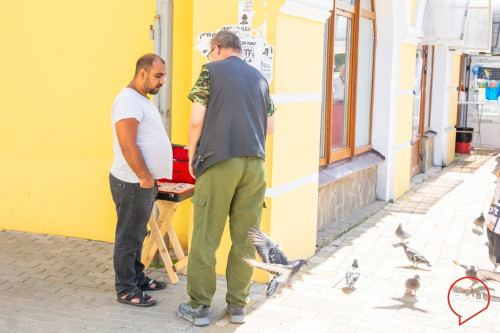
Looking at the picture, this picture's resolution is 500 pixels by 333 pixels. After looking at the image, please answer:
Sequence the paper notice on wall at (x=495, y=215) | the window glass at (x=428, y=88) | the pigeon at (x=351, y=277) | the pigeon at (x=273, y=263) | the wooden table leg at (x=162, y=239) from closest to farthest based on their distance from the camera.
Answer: the pigeon at (x=273, y=263), the paper notice on wall at (x=495, y=215), the pigeon at (x=351, y=277), the wooden table leg at (x=162, y=239), the window glass at (x=428, y=88)

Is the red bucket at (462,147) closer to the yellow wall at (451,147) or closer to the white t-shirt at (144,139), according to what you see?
the yellow wall at (451,147)

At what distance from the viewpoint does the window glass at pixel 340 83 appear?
8.30 metres

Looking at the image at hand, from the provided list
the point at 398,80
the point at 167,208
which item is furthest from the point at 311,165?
the point at 398,80

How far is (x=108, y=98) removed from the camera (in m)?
6.67

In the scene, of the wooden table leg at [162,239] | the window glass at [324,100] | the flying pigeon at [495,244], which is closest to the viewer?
the flying pigeon at [495,244]

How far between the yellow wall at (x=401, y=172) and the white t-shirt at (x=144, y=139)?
18.7ft

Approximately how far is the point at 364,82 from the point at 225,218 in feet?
16.9

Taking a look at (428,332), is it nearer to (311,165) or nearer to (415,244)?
(311,165)

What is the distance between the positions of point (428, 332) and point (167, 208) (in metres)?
2.29

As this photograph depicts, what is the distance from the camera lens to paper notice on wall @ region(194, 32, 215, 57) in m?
5.80

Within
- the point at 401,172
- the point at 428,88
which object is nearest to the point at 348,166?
the point at 401,172

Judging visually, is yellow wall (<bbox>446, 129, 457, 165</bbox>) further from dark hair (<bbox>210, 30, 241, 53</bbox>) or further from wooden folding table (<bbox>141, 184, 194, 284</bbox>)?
dark hair (<bbox>210, 30, 241, 53</bbox>)

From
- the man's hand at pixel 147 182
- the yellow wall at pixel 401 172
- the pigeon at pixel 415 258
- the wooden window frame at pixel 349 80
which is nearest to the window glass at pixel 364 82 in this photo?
the wooden window frame at pixel 349 80

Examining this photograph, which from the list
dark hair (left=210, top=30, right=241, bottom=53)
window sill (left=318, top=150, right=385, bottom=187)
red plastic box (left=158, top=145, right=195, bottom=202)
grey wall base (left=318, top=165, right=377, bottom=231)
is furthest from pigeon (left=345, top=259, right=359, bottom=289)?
grey wall base (left=318, top=165, right=377, bottom=231)
